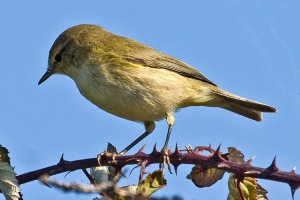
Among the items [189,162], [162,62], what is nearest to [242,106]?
[162,62]

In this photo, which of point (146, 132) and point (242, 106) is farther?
point (242, 106)

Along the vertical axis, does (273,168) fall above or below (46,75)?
below

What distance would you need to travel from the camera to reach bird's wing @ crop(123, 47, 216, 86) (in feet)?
17.9

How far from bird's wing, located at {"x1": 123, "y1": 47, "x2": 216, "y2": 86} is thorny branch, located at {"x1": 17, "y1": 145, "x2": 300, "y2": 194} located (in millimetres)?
2312

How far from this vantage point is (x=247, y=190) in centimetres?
304

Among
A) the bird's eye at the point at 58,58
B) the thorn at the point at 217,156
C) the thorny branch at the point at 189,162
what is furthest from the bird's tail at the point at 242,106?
the thorn at the point at 217,156

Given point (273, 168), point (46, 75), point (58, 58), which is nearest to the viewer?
point (273, 168)

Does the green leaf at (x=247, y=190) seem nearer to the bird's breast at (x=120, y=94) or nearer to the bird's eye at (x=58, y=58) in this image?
the bird's breast at (x=120, y=94)

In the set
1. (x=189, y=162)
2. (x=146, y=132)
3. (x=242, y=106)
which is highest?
(x=242, y=106)

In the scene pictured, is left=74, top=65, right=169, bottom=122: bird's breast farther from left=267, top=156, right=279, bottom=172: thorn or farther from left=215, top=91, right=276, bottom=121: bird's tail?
left=267, top=156, right=279, bottom=172: thorn

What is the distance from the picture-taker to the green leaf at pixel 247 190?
297 centimetres

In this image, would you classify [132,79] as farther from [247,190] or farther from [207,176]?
[247,190]

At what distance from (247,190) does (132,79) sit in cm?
221

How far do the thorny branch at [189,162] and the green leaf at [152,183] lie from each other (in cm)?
20
